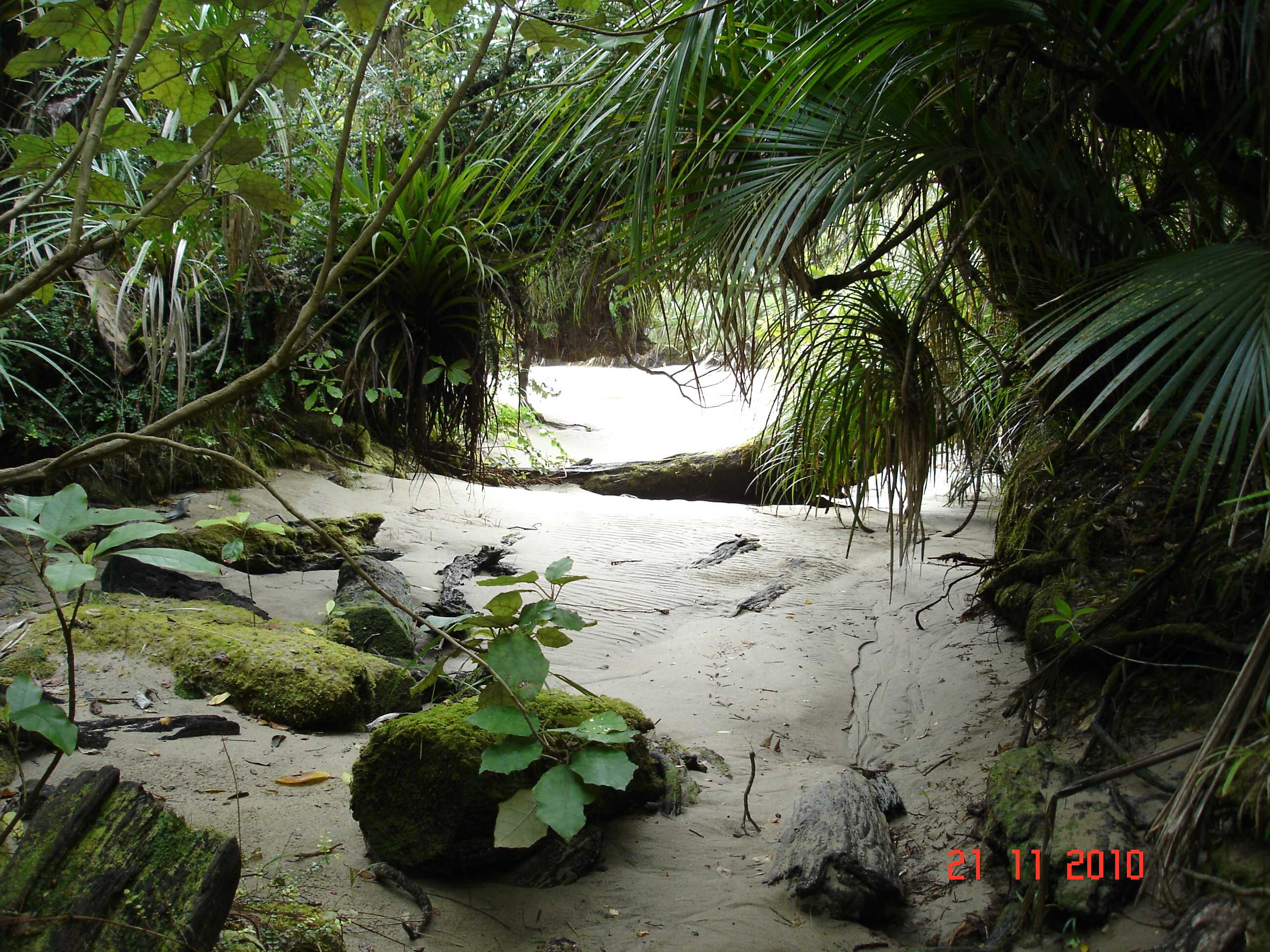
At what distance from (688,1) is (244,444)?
413cm

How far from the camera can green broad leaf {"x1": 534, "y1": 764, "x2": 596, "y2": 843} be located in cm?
175

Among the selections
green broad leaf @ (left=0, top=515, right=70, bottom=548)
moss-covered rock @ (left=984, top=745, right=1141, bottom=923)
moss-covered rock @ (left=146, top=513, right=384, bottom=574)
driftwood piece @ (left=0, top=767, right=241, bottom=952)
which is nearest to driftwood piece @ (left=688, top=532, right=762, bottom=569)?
moss-covered rock @ (left=146, top=513, right=384, bottom=574)

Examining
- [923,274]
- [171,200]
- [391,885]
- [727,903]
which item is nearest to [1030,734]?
[727,903]

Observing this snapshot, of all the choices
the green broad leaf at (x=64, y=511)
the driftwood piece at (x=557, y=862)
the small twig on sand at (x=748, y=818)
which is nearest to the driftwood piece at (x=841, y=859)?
the small twig on sand at (x=748, y=818)

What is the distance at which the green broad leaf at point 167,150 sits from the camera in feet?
4.72

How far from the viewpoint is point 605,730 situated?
1.96 metres

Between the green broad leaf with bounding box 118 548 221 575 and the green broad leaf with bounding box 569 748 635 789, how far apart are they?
0.93 m

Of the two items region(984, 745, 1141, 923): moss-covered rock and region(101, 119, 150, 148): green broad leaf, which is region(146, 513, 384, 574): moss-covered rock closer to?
region(101, 119, 150, 148): green broad leaf

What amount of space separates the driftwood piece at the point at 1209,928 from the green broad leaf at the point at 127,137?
8.30 ft

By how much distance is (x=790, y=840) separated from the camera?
2.52 m

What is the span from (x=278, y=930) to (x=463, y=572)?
11.7ft

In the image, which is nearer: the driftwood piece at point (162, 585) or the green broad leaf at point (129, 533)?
the green broad leaf at point (129, 533)

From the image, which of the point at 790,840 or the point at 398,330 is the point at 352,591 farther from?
the point at 790,840

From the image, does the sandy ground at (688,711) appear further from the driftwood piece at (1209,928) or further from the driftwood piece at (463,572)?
the driftwood piece at (1209,928)
